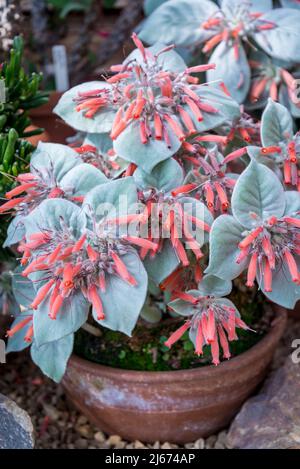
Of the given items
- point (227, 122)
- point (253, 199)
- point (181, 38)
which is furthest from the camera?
point (181, 38)

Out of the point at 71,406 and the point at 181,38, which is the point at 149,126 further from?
the point at 71,406

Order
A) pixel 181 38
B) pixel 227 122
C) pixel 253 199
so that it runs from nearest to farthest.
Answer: pixel 253 199
pixel 227 122
pixel 181 38

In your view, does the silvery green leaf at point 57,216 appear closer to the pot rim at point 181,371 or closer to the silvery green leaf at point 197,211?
the silvery green leaf at point 197,211

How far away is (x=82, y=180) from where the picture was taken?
0.87m

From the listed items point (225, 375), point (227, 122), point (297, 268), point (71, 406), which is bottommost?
point (71, 406)

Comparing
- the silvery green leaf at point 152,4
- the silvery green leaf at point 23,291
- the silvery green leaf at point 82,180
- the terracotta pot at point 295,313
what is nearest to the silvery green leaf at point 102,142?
the silvery green leaf at point 82,180

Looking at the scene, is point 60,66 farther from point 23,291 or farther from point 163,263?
point 163,263

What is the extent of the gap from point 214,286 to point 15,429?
0.36 m

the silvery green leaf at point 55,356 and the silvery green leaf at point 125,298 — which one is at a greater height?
the silvery green leaf at point 125,298

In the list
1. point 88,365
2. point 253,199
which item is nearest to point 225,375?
point 88,365

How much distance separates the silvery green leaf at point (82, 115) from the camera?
92cm

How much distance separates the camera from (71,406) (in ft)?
4.08

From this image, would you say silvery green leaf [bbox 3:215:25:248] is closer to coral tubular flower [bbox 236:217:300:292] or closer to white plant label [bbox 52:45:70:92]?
coral tubular flower [bbox 236:217:300:292]

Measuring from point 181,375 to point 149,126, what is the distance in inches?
15.6
